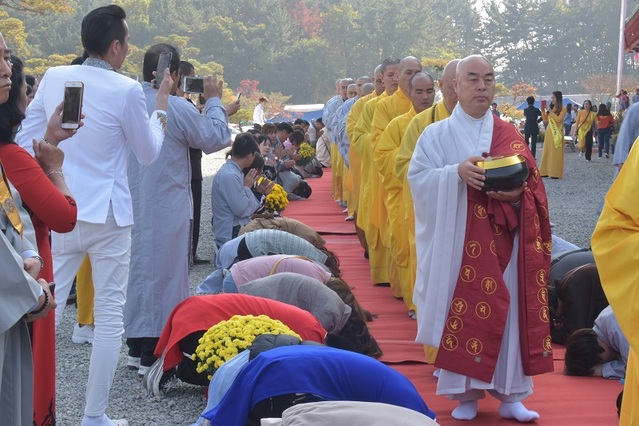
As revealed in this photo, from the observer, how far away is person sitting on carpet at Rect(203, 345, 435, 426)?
3.41 metres

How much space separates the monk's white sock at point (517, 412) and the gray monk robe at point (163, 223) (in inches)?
69.5

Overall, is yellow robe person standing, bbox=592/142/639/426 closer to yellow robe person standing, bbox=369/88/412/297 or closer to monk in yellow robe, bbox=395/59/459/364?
monk in yellow robe, bbox=395/59/459/364

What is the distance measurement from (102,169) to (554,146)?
14.5m

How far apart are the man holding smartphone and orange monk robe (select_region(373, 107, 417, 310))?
1.88 meters

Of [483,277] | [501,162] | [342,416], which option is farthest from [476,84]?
A: [342,416]

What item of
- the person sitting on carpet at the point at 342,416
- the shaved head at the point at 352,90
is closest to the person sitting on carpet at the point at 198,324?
the person sitting on carpet at the point at 342,416

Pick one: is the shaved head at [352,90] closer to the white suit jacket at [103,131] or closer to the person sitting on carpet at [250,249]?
the person sitting on carpet at [250,249]

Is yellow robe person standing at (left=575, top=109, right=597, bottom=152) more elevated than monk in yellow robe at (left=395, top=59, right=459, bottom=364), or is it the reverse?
monk in yellow robe at (left=395, top=59, right=459, bottom=364)

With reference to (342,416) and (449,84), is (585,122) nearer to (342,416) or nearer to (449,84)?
(449,84)

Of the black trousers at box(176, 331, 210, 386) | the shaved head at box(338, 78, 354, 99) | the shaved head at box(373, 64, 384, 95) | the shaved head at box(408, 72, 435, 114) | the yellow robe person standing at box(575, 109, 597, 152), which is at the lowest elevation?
the yellow robe person standing at box(575, 109, 597, 152)

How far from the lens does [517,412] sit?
455 centimetres

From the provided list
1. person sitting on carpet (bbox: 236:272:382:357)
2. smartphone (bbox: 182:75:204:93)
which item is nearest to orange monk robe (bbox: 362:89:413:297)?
person sitting on carpet (bbox: 236:272:382:357)

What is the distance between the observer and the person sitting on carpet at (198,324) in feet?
15.4

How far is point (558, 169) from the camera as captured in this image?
714 inches
